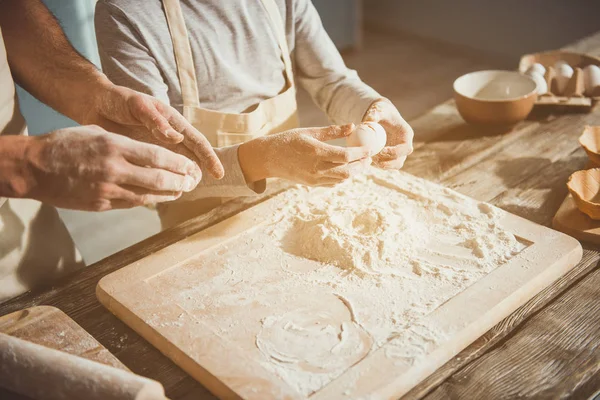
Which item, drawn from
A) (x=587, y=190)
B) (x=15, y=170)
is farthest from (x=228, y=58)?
(x=587, y=190)

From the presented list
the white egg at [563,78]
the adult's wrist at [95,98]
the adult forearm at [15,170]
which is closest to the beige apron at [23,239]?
the adult's wrist at [95,98]

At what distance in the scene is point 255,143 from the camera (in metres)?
1.53

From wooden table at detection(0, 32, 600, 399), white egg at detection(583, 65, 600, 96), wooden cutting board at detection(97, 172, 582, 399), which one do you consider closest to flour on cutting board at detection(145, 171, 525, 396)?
wooden cutting board at detection(97, 172, 582, 399)

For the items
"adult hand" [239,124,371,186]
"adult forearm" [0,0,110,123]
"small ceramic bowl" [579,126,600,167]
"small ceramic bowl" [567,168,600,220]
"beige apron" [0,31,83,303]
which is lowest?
"beige apron" [0,31,83,303]

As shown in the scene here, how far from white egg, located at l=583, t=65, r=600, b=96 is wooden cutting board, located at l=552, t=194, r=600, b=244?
31.9 inches

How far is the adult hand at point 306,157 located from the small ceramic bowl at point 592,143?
703 mm

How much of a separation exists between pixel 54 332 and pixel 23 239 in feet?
1.49

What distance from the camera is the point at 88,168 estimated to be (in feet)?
3.34

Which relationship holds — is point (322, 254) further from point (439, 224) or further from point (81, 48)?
point (81, 48)

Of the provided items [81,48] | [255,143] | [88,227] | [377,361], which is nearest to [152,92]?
[255,143]

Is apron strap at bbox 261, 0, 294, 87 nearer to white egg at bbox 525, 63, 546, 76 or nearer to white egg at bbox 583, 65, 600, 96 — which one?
white egg at bbox 525, 63, 546, 76

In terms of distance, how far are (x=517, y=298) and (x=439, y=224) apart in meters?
0.32

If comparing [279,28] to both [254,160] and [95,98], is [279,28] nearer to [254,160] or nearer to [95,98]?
[254,160]

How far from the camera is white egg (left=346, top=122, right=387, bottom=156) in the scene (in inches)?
57.5
